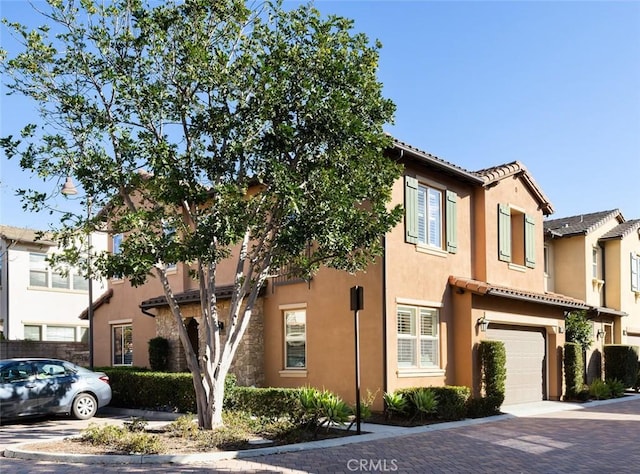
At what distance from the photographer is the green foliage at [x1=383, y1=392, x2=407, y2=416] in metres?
14.8

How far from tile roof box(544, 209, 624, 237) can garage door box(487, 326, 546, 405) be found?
7.04 m

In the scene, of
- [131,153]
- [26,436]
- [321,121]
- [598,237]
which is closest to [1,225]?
[26,436]

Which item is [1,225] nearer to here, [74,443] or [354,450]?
[74,443]

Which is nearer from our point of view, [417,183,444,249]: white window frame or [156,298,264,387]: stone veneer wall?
[417,183,444,249]: white window frame

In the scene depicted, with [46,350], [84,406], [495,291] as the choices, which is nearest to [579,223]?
[495,291]

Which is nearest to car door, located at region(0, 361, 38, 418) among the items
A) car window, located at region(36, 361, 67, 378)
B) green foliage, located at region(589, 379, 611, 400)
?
car window, located at region(36, 361, 67, 378)

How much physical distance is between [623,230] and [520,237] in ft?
32.2

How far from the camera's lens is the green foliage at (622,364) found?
24.6 metres

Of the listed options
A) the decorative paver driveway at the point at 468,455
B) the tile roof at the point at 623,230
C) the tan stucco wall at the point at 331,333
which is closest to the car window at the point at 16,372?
the decorative paver driveway at the point at 468,455

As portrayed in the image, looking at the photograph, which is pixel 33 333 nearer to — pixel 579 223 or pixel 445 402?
pixel 445 402

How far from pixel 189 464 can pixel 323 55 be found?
23.2ft

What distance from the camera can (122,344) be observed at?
24.2m

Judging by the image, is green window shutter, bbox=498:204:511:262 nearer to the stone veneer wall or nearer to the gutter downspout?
the gutter downspout

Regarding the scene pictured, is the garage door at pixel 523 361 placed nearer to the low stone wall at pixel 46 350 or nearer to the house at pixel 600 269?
the house at pixel 600 269
